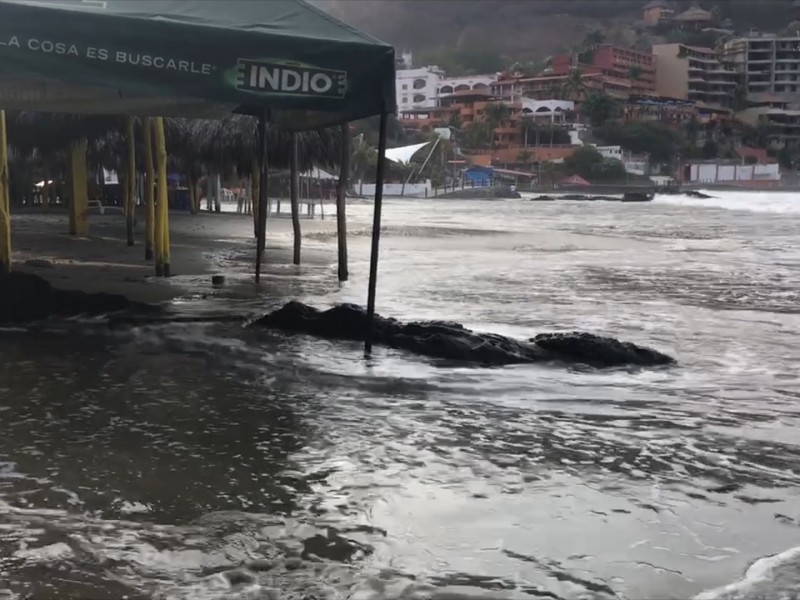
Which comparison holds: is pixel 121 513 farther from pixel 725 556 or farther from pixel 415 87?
pixel 415 87

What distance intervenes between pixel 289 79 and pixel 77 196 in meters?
15.3

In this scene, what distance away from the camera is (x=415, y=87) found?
16312 cm

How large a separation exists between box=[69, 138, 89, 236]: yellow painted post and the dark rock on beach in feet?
38.5

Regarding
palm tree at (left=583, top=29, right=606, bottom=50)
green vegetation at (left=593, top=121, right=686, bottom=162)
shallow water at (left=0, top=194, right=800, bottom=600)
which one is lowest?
shallow water at (left=0, top=194, right=800, bottom=600)

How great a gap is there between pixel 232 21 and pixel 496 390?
2.88 metres

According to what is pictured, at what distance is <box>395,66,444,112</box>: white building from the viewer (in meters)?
159

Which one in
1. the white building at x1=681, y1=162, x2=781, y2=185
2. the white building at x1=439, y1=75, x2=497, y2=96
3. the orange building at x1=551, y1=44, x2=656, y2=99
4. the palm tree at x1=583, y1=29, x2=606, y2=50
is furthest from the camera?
the palm tree at x1=583, y1=29, x2=606, y2=50

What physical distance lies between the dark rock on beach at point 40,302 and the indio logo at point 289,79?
3.45 metres

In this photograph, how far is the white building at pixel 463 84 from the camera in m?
156

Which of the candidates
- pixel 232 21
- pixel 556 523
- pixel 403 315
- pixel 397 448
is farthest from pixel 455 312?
pixel 556 523

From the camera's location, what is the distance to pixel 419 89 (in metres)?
162

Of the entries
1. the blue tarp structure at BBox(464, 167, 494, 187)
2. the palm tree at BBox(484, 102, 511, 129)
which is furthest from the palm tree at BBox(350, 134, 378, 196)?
the palm tree at BBox(484, 102, 511, 129)

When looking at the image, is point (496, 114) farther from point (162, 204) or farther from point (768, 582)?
point (768, 582)

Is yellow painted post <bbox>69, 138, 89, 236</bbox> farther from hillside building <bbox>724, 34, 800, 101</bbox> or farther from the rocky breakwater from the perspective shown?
hillside building <bbox>724, 34, 800, 101</bbox>
